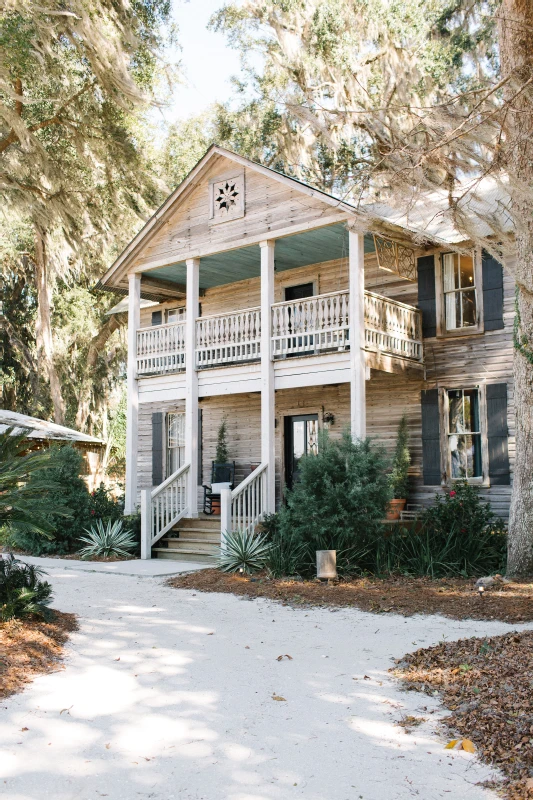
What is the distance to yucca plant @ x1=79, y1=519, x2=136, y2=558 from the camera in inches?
549

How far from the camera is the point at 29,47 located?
16.9m

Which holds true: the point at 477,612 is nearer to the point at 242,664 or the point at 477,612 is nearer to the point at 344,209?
the point at 242,664

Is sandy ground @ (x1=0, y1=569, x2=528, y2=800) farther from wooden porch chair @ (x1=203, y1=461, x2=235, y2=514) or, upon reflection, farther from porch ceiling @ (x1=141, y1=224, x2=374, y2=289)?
wooden porch chair @ (x1=203, y1=461, x2=235, y2=514)

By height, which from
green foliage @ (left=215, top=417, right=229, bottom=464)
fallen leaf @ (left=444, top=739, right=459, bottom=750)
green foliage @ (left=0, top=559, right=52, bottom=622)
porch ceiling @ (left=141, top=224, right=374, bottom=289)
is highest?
porch ceiling @ (left=141, top=224, right=374, bottom=289)

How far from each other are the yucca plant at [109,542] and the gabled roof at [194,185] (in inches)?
223

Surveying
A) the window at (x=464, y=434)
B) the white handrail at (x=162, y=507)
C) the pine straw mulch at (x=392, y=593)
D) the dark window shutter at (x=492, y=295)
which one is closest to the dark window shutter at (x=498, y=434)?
the window at (x=464, y=434)

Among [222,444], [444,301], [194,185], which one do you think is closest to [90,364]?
[222,444]

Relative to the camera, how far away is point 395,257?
1344 cm

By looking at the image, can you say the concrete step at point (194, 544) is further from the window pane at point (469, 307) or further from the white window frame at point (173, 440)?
the window pane at point (469, 307)

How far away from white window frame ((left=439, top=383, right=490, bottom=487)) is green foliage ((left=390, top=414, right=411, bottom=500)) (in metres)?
0.68

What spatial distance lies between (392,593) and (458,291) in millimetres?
6848

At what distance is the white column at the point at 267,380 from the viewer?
44.6ft

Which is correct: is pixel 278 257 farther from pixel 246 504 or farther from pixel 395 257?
pixel 246 504

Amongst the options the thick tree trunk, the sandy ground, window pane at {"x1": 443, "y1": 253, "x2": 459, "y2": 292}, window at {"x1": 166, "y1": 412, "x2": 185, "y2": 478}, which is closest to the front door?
window at {"x1": 166, "y1": 412, "x2": 185, "y2": 478}
